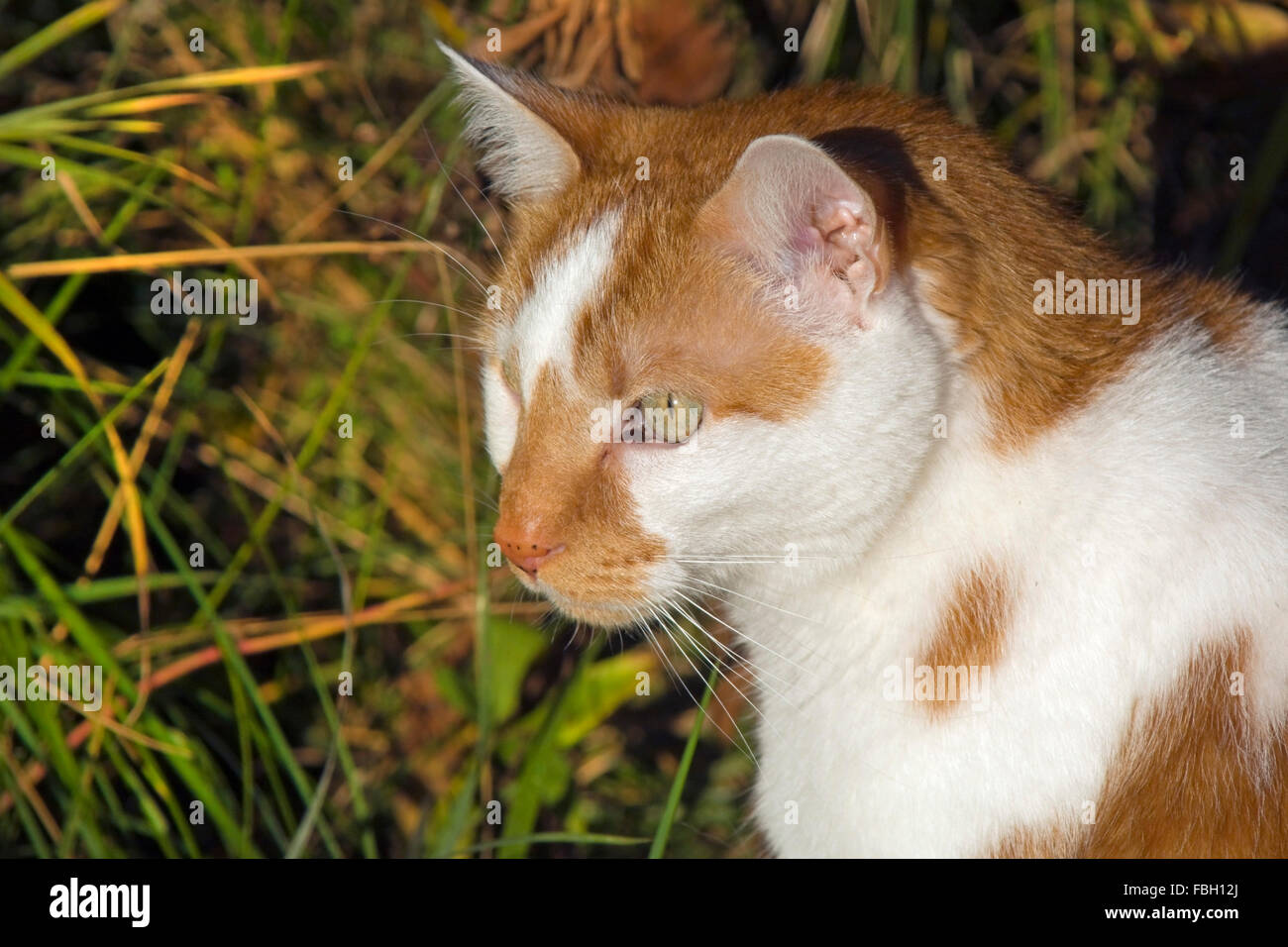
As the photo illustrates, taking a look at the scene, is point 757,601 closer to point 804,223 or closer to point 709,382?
point 709,382

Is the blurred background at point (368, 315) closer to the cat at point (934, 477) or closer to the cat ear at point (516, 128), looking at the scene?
the cat ear at point (516, 128)

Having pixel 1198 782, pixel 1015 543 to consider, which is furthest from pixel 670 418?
pixel 1198 782

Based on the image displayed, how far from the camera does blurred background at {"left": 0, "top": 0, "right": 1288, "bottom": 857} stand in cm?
286

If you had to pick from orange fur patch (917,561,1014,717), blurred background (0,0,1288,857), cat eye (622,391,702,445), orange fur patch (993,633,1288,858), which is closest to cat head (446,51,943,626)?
cat eye (622,391,702,445)

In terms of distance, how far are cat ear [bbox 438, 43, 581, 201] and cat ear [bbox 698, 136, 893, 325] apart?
399 mm

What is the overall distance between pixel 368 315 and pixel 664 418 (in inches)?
68.1

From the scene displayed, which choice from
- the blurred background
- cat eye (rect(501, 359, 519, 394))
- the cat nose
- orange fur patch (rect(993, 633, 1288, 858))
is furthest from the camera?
the blurred background

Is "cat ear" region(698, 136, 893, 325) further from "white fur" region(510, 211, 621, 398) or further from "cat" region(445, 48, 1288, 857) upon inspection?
"white fur" region(510, 211, 621, 398)

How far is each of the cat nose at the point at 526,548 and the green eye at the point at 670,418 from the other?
0.21 meters

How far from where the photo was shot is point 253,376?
345 cm

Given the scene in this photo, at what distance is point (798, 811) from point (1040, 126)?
2.23 meters

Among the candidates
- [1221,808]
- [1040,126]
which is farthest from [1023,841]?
[1040,126]

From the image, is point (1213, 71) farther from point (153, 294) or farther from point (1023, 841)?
point (153, 294)

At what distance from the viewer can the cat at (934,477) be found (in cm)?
171
